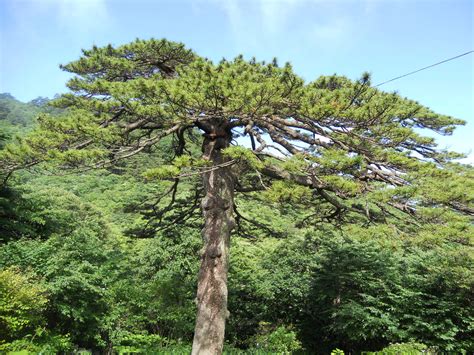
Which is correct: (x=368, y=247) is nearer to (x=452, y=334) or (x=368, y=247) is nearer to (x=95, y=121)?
(x=452, y=334)

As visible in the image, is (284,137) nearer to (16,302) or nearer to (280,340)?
(16,302)

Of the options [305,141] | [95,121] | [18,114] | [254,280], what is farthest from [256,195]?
[18,114]

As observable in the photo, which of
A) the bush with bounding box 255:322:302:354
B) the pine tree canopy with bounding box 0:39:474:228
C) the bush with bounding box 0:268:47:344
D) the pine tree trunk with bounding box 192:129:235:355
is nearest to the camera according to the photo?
the pine tree canopy with bounding box 0:39:474:228

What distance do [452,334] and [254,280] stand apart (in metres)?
7.66

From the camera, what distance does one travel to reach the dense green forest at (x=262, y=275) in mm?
5387

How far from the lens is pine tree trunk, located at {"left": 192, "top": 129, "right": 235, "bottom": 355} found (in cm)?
571

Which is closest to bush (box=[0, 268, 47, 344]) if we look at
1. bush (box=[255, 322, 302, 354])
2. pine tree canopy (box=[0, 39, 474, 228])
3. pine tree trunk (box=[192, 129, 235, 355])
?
pine tree canopy (box=[0, 39, 474, 228])

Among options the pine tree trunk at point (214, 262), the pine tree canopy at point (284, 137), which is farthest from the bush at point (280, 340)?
the pine tree canopy at point (284, 137)

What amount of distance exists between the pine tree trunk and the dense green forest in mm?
943

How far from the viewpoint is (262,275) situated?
14531 mm

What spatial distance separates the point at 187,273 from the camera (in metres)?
12.1

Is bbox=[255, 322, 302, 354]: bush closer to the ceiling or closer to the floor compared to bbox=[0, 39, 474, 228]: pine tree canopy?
closer to the floor

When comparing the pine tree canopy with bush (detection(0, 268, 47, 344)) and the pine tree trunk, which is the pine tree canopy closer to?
the pine tree trunk

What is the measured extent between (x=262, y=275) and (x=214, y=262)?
902 centimetres
